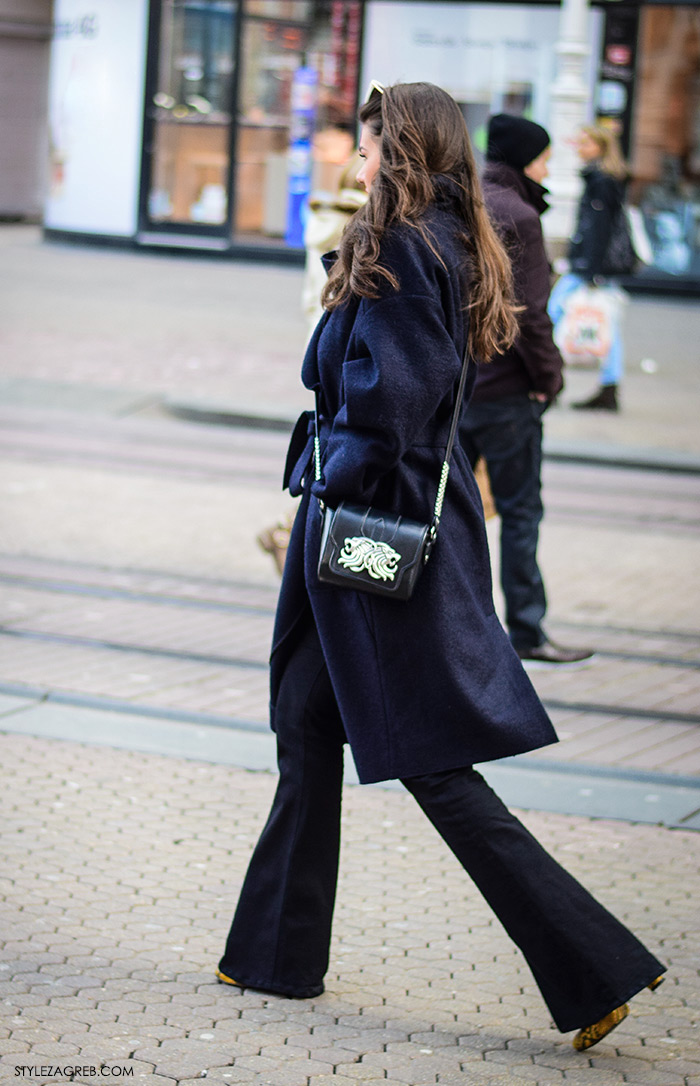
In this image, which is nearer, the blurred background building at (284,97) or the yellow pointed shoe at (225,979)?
the yellow pointed shoe at (225,979)

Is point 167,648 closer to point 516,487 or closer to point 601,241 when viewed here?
point 516,487

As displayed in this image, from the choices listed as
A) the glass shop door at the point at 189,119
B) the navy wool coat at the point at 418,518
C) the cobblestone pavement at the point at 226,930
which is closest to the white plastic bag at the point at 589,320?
the cobblestone pavement at the point at 226,930

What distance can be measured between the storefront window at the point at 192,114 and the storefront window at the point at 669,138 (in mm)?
5432


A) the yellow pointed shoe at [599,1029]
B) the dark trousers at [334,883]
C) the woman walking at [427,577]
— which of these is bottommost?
the yellow pointed shoe at [599,1029]

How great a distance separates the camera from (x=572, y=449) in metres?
10.1

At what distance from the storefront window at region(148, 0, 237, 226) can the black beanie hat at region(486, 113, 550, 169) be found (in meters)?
15.7

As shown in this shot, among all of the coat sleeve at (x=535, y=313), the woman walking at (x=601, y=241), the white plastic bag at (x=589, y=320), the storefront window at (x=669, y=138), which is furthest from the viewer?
the storefront window at (x=669, y=138)

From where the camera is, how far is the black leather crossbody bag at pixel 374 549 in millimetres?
2912

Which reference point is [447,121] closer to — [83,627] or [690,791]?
[690,791]

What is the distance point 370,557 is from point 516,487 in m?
2.89

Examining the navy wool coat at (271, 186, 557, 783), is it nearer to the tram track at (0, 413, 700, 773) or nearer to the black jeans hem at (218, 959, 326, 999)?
the black jeans hem at (218, 959, 326, 999)

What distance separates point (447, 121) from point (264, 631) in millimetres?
3459

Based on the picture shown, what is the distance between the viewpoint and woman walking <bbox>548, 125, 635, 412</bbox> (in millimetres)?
11414

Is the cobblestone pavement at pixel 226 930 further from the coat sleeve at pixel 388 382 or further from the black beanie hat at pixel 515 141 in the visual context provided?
the black beanie hat at pixel 515 141
